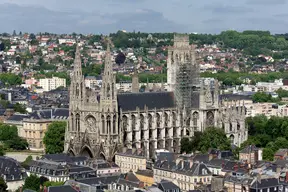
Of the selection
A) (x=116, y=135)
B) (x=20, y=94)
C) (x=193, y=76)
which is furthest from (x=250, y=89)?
(x=116, y=135)

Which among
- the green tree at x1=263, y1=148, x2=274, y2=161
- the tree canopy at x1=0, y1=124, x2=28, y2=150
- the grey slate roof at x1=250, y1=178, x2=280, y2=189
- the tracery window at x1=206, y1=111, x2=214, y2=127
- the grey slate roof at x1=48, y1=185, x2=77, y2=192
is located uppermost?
the tracery window at x1=206, y1=111, x2=214, y2=127

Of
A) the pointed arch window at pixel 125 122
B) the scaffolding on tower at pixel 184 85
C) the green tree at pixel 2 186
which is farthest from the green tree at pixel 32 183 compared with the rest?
the scaffolding on tower at pixel 184 85

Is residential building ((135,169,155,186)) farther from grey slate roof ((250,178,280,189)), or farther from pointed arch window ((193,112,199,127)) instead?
pointed arch window ((193,112,199,127))

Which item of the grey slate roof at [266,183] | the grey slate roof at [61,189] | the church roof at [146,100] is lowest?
the grey slate roof at [61,189]

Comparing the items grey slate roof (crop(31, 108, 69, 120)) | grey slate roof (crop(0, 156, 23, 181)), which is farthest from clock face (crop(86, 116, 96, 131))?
grey slate roof (crop(31, 108, 69, 120))

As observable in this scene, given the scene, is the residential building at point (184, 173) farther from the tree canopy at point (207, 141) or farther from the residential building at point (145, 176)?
the tree canopy at point (207, 141)

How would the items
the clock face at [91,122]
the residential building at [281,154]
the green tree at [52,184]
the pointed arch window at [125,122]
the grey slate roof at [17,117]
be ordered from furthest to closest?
the grey slate roof at [17,117] → the pointed arch window at [125,122] → the clock face at [91,122] → the residential building at [281,154] → the green tree at [52,184]

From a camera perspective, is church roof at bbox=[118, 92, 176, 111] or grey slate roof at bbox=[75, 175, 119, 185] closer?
grey slate roof at bbox=[75, 175, 119, 185]
